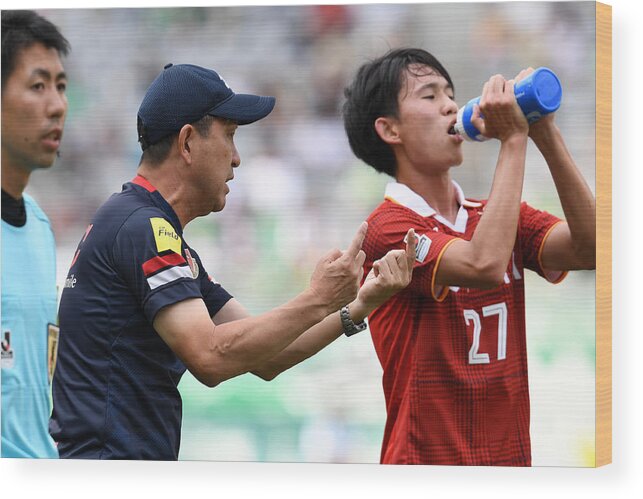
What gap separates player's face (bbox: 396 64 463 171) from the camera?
4.07 metres

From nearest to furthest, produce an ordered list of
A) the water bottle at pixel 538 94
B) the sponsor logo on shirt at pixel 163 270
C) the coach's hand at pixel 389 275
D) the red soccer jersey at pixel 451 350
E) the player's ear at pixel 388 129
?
the sponsor logo on shirt at pixel 163 270, the coach's hand at pixel 389 275, the water bottle at pixel 538 94, the red soccer jersey at pixel 451 350, the player's ear at pixel 388 129

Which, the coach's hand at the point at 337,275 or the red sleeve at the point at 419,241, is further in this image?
the red sleeve at the point at 419,241

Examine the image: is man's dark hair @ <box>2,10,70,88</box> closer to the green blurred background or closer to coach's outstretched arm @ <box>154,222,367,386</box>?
the green blurred background

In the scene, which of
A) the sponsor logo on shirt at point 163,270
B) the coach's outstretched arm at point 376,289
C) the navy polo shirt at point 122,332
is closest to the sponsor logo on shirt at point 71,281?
the navy polo shirt at point 122,332

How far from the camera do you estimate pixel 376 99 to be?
13.5 ft

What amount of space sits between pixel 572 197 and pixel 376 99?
2.77ft

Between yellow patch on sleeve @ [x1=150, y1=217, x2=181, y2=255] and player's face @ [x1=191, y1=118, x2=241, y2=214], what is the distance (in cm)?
25

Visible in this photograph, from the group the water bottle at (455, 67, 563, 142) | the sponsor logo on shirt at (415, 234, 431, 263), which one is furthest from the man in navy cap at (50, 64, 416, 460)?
the water bottle at (455, 67, 563, 142)

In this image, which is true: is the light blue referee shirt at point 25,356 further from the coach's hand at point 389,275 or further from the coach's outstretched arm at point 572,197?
the coach's outstretched arm at point 572,197

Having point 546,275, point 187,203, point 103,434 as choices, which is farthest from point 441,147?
point 103,434

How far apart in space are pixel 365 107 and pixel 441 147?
34cm

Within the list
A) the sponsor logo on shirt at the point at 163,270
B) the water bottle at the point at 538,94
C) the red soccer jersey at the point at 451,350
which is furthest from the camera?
the red soccer jersey at the point at 451,350

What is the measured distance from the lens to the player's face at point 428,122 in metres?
4.07

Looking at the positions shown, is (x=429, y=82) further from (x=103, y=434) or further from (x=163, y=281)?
(x=103, y=434)
